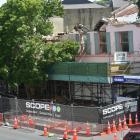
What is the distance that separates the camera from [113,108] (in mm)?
28938

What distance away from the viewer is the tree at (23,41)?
3756 centimetres

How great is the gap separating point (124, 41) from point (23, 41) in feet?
24.3

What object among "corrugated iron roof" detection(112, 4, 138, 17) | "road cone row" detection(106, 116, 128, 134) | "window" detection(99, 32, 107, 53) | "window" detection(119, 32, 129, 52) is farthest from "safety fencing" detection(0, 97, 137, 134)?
"corrugated iron roof" detection(112, 4, 138, 17)

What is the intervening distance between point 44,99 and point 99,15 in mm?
13951

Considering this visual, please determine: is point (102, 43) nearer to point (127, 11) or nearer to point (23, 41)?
point (127, 11)

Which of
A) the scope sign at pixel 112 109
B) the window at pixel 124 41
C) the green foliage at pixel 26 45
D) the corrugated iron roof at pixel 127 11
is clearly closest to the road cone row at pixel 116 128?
the scope sign at pixel 112 109

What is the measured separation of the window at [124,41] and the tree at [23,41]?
13.4 ft

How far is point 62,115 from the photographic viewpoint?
30094 mm

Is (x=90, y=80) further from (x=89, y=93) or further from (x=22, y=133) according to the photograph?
(x=22, y=133)

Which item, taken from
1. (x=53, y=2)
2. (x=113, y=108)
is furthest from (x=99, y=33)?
(x=113, y=108)

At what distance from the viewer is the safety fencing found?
28.4 m

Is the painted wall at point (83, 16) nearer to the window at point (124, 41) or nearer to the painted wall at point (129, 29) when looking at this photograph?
the painted wall at point (129, 29)

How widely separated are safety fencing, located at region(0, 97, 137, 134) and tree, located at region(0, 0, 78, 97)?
4.03 m

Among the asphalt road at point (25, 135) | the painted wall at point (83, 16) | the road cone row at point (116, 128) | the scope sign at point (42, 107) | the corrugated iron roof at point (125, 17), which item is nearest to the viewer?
the asphalt road at point (25, 135)
